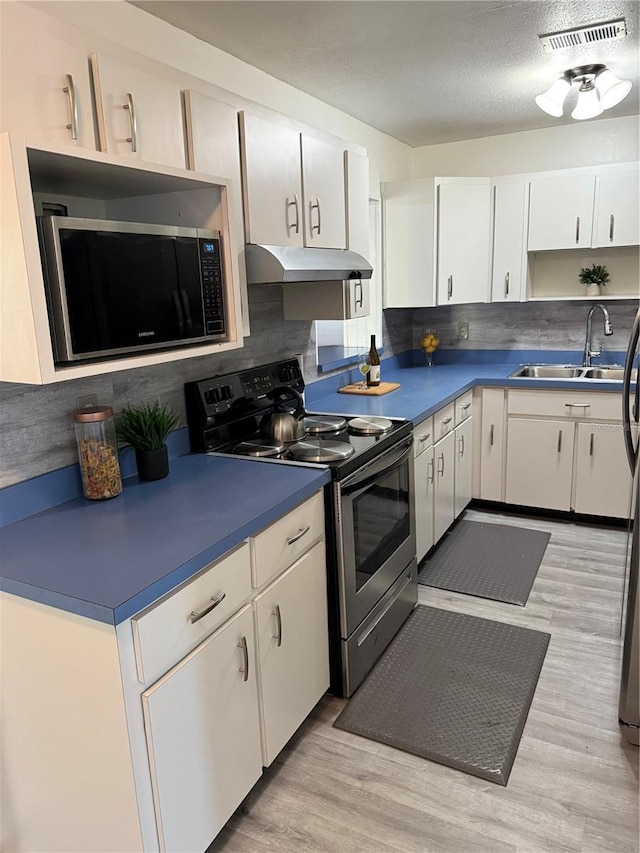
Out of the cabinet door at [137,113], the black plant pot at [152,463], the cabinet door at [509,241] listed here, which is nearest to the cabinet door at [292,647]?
the black plant pot at [152,463]

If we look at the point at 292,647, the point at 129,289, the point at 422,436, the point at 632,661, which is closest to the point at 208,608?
the point at 292,647

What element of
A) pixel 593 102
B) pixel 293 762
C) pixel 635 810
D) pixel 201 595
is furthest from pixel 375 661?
pixel 593 102

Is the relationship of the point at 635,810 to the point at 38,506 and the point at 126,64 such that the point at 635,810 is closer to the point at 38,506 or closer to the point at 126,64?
the point at 38,506

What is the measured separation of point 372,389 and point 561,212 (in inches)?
62.9

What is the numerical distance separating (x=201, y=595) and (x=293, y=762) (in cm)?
85

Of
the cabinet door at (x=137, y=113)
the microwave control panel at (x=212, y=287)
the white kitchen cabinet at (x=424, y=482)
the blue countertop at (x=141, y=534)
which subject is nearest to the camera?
the blue countertop at (x=141, y=534)

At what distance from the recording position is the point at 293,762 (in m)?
1.96

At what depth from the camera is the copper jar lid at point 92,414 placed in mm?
1758

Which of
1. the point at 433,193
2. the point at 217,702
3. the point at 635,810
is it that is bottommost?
the point at 635,810

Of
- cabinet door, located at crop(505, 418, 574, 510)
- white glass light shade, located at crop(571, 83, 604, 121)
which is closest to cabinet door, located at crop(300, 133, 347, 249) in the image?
white glass light shade, located at crop(571, 83, 604, 121)

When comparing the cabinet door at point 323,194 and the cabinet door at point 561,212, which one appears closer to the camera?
the cabinet door at point 323,194

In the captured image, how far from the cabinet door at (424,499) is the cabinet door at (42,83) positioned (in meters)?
1.95

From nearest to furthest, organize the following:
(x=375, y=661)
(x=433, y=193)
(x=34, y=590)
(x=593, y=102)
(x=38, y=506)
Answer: (x=34, y=590)
(x=38, y=506)
(x=375, y=661)
(x=593, y=102)
(x=433, y=193)

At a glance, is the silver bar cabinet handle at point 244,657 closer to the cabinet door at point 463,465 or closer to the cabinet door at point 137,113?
the cabinet door at point 137,113
